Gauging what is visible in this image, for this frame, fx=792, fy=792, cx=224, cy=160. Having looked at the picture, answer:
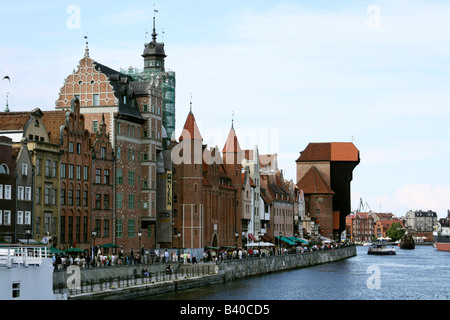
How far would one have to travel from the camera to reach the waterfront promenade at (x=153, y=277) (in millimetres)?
58688

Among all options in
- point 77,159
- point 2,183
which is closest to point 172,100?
point 77,159

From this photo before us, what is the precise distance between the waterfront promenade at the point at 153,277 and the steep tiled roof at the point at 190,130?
729 inches

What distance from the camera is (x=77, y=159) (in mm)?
82125

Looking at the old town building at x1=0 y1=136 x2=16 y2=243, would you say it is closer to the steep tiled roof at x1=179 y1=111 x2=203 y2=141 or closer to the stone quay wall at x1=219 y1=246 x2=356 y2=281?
the stone quay wall at x1=219 y1=246 x2=356 y2=281

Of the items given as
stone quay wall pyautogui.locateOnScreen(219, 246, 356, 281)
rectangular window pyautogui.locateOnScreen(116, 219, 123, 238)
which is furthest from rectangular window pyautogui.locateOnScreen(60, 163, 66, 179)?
stone quay wall pyautogui.locateOnScreen(219, 246, 356, 281)

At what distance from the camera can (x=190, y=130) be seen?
106m

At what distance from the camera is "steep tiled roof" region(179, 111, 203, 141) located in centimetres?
10562

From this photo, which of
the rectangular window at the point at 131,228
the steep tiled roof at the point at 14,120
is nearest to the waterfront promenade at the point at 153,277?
the rectangular window at the point at 131,228

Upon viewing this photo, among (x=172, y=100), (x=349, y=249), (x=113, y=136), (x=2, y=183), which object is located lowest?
(x=349, y=249)

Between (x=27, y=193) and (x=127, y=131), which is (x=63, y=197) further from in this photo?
(x=127, y=131)

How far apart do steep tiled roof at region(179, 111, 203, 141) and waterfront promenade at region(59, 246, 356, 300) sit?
18.5 m

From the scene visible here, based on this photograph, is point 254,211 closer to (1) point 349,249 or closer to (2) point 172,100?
(2) point 172,100

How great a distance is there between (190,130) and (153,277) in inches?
1398
